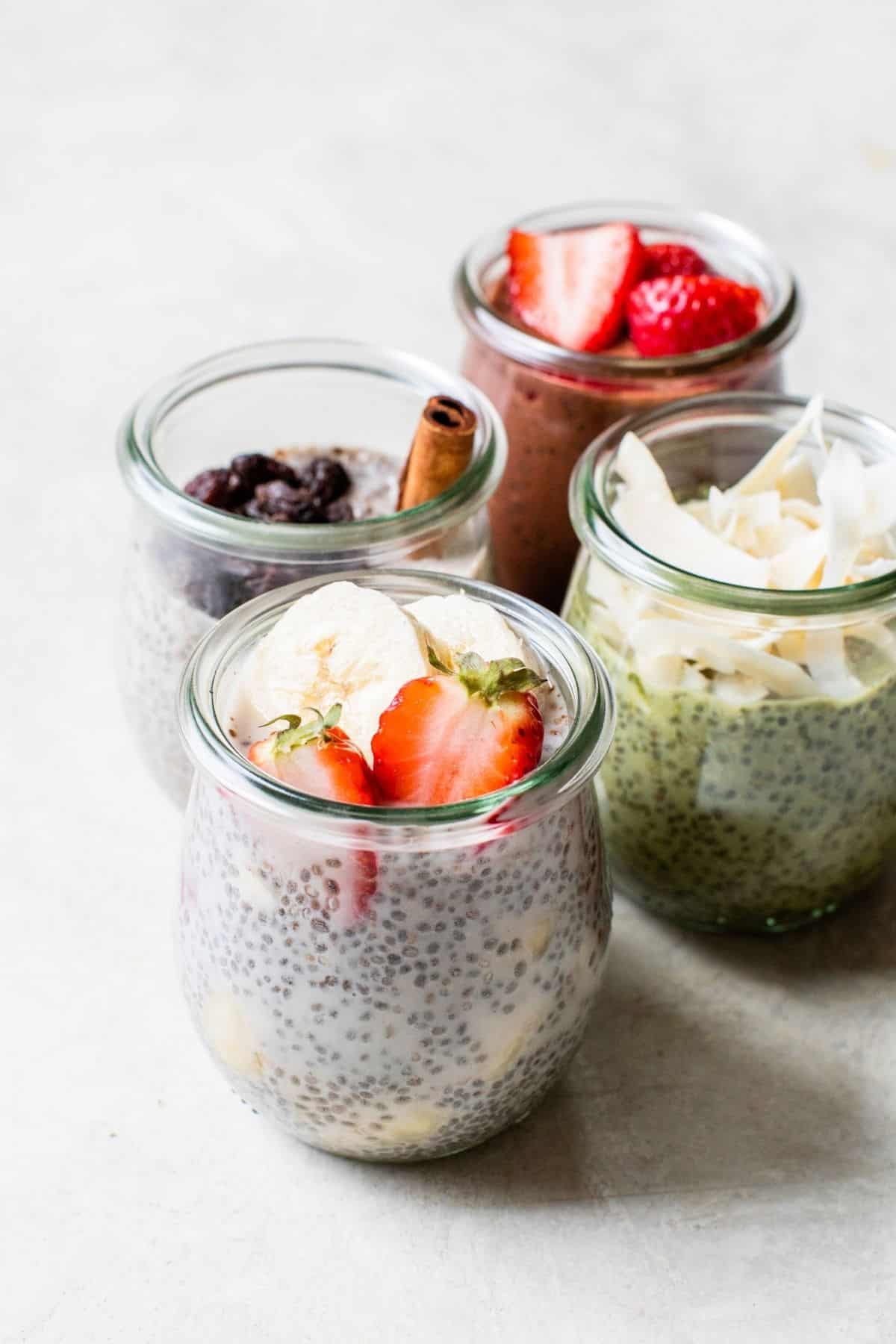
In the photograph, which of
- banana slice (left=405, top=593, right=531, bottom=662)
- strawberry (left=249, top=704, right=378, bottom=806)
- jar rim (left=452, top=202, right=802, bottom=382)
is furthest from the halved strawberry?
jar rim (left=452, top=202, right=802, bottom=382)

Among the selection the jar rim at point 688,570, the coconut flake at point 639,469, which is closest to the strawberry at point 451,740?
the jar rim at point 688,570

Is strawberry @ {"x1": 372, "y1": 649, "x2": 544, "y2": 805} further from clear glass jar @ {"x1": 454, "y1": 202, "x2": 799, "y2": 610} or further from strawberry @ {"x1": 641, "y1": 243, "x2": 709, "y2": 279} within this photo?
strawberry @ {"x1": 641, "y1": 243, "x2": 709, "y2": 279}

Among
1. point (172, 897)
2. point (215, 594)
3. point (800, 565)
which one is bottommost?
point (172, 897)

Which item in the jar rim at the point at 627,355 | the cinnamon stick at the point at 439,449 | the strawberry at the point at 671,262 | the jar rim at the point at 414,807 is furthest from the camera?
the strawberry at the point at 671,262

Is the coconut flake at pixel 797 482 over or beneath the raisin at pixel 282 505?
over

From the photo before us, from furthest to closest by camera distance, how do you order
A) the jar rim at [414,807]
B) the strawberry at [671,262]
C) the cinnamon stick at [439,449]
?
1. the strawberry at [671,262]
2. the cinnamon stick at [439,449]
3. the jar rim at [414,807]

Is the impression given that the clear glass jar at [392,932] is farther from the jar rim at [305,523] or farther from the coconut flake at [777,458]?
Answer: the coconut flake at [777,458]

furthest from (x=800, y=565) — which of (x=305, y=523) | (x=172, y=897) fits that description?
(x=172, y=897)

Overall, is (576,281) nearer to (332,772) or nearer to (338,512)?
(338,512)

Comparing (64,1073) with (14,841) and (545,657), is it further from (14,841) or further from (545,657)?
(545,657)
